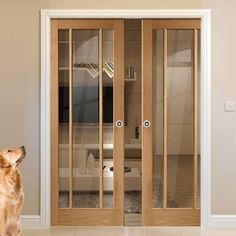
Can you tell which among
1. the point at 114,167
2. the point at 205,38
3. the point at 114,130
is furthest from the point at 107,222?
the point at 205,38

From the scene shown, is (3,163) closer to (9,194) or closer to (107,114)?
(9,194)

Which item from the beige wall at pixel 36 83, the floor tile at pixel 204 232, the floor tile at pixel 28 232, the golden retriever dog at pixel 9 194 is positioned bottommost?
the floor tile at pixel 28 232

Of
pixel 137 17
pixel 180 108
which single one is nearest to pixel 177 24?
pixel 137 17

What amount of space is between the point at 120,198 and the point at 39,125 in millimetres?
1116

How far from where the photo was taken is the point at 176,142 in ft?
13.8

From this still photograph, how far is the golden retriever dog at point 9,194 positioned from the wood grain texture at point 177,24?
2.26m

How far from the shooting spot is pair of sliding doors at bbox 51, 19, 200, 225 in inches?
164

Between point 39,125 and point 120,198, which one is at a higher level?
point 39,125

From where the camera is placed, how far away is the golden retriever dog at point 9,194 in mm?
2414

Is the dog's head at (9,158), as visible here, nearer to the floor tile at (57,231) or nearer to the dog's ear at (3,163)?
the dog's ear at (3,163)

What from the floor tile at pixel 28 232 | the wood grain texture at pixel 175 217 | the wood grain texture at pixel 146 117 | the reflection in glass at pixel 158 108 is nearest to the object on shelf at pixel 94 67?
the wood grain texture at pixel 146 117

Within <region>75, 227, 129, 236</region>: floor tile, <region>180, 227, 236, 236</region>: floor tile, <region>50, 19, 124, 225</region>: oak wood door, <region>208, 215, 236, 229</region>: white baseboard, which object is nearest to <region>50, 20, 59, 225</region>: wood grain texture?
<region>50, 19, 124, 225</region>: oak wood door

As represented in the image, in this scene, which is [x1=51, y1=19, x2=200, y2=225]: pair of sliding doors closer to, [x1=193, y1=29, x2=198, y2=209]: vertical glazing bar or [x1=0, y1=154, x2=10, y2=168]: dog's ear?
[x1=193, y1=29, x2=198, y2=209]: vertical glazing bar

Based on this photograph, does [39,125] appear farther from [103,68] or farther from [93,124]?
[103,68]
